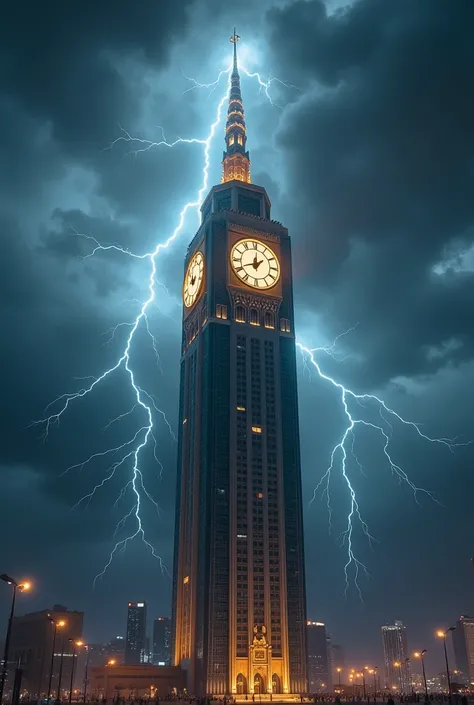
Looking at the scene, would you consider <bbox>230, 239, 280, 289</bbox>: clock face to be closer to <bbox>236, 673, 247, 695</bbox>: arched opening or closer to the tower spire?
the tower spire

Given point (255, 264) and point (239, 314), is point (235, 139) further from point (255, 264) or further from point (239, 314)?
point (239, 314)

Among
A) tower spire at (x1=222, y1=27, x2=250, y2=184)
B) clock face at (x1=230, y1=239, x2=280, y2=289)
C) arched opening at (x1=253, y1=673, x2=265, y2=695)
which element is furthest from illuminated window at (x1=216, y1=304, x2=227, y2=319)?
arched opening at (x1=253, y1=673, x2=265, y2=695)

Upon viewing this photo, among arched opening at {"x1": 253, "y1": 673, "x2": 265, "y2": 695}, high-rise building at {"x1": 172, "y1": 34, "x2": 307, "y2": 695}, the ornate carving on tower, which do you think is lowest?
arched opening at {"x1": 253, "y1": 673, "x2": 265, "y2": 695}

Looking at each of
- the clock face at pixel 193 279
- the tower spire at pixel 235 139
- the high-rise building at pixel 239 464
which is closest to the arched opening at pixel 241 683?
the high-rise building at pixel 239 464

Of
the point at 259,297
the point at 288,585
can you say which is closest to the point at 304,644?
the point at 288,585

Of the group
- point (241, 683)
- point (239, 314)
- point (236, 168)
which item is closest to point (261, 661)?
point (241, 683)

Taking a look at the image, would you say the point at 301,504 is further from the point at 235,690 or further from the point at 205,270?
the point at 205,270
